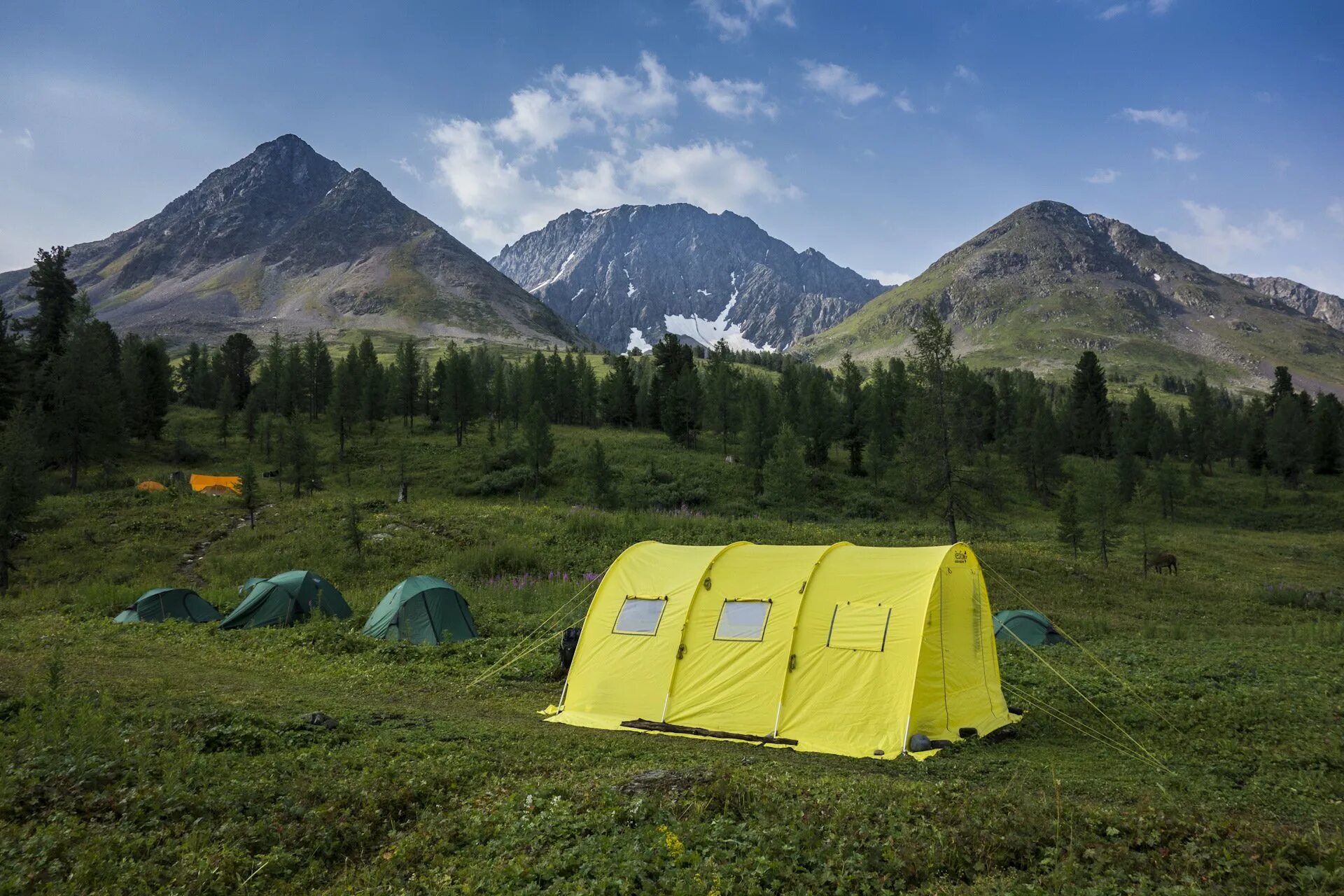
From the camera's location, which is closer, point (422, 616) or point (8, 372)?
point (422, 616)

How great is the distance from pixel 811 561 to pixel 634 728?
14.5 feet

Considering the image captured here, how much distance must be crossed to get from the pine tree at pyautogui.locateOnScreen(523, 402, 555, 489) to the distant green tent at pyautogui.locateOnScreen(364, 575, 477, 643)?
34858mm

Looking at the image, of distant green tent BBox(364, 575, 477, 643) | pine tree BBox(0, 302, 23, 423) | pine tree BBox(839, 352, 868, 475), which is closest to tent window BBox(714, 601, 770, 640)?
distant green tent BBox(364, 575, 477, 643)

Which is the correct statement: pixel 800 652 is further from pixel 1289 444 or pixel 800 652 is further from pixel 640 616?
pixel 1289 444

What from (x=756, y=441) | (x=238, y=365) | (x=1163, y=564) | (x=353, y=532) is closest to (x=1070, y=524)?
(x=1163, y=564)

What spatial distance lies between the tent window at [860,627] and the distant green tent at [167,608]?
18.4 meters

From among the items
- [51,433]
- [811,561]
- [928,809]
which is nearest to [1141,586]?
[811,561]

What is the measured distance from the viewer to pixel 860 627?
1195cm

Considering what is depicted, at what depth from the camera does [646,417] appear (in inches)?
3282

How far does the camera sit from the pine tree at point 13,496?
24.5 m

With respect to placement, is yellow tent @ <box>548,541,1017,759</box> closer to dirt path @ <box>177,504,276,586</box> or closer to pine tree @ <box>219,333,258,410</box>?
dirt path @ <box>177,504,276,586</box>

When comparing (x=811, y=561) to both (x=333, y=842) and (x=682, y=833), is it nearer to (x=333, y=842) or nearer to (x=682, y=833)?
(x=682, y=833)

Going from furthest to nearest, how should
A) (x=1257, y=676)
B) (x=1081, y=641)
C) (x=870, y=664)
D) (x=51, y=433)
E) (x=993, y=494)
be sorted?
(x=51, y=433) < (x=993, y=494) < (x=1081, y=641) < (x=1257, y=676) < (x=870, y=664)

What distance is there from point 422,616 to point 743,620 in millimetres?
10337
